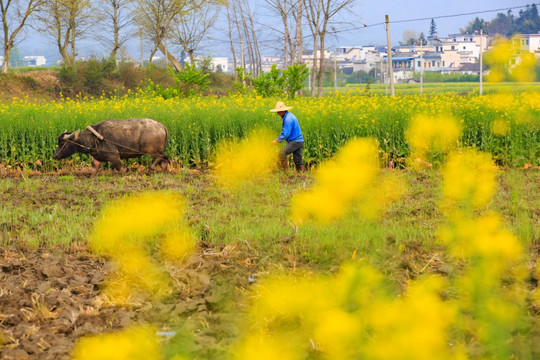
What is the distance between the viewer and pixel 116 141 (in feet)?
39.7

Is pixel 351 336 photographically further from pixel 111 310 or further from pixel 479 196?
pixel 111 310

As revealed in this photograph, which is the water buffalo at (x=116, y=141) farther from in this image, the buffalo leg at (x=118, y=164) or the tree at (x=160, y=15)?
the tree at (x=160, y=15)

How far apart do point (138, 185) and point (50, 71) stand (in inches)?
1313

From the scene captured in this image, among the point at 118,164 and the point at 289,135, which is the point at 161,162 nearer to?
the point at 118,164

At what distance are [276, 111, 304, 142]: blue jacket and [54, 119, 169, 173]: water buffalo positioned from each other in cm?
227

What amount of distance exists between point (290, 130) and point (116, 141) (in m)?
3.08

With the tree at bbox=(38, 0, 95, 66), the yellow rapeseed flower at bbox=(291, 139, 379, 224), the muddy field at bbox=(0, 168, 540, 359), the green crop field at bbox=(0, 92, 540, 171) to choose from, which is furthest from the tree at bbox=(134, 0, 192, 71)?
the yellow rapeseed flower at bbox=(291, 139, 379, 224)

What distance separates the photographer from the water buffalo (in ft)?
39.4

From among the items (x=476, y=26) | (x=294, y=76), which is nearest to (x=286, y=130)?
(x=294, y=76)

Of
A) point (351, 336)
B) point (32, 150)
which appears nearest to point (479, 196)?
point (351, 336)

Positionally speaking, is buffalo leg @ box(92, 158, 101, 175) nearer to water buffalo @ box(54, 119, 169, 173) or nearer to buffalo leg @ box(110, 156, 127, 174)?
water buffalo @ box(54, 119, 169, 173)

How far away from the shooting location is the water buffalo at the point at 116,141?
1202 centimetres

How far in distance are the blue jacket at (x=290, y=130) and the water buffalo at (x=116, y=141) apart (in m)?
2.27

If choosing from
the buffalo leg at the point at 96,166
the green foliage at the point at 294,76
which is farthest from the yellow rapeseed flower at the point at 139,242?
the green foliage at the point at 294,76
